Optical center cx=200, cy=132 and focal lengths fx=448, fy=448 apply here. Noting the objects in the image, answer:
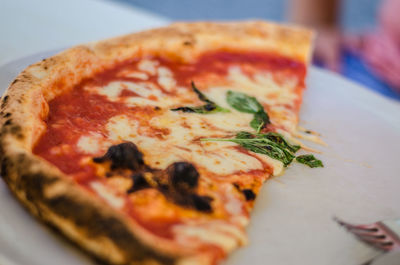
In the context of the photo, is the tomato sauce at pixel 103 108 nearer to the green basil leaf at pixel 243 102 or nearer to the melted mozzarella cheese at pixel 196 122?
the melted mozzarella cheese at pixel 196 122

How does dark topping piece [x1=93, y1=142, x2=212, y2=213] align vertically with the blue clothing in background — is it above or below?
below

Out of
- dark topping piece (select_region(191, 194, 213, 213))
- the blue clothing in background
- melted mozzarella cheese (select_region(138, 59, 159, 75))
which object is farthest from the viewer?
the blue clothing in background

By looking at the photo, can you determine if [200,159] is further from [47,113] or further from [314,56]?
[314,56]

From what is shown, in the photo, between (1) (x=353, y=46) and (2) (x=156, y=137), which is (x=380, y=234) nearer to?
(2) (x=156, y=137)

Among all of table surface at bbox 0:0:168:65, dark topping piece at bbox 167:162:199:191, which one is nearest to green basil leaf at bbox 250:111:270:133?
dark topping piece at bbox 167:162:199:191

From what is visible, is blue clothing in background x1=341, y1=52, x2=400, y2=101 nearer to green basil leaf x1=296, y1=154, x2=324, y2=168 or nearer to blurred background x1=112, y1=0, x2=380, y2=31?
green basil leaf x1=296, y1=154, x2=324, y2=168

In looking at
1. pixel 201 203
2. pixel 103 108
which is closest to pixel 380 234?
pixel 201 203
